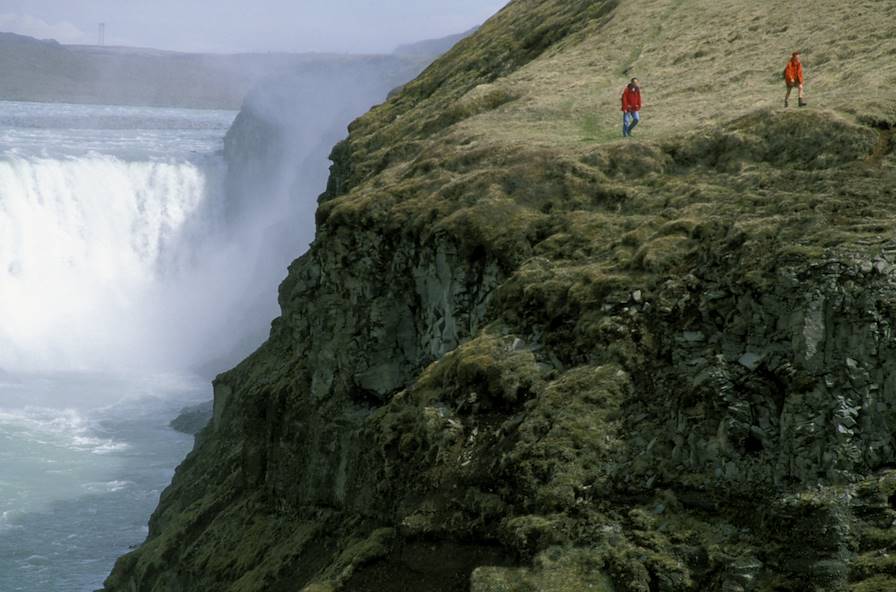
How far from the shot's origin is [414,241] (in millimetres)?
27266

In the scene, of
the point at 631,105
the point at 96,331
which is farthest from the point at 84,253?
the point at 631,105

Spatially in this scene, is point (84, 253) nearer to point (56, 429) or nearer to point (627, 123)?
point (56, 429)

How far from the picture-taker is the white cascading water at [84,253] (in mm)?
77438

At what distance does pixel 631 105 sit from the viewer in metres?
28.4

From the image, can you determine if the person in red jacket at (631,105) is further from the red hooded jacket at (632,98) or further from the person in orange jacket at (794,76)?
the person in orange jacket at (794,76)

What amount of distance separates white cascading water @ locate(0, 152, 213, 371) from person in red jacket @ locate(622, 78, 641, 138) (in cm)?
5281

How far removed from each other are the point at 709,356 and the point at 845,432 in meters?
2.58

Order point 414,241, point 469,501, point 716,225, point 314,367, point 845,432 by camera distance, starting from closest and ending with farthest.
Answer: point 845,432, point 469,501, point 716,225, point 414,241, point 314,367

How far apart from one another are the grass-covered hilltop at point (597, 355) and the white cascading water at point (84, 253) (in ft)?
140

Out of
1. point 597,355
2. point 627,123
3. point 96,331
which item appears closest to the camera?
point 597,355

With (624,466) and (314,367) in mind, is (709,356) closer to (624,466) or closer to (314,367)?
(624,466)

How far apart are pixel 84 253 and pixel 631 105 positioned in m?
64.4

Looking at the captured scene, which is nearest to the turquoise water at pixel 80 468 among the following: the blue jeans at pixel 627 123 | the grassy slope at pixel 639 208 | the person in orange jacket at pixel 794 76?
the grassy slope at pixel 639 208

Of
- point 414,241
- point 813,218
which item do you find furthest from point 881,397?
point 414,241
